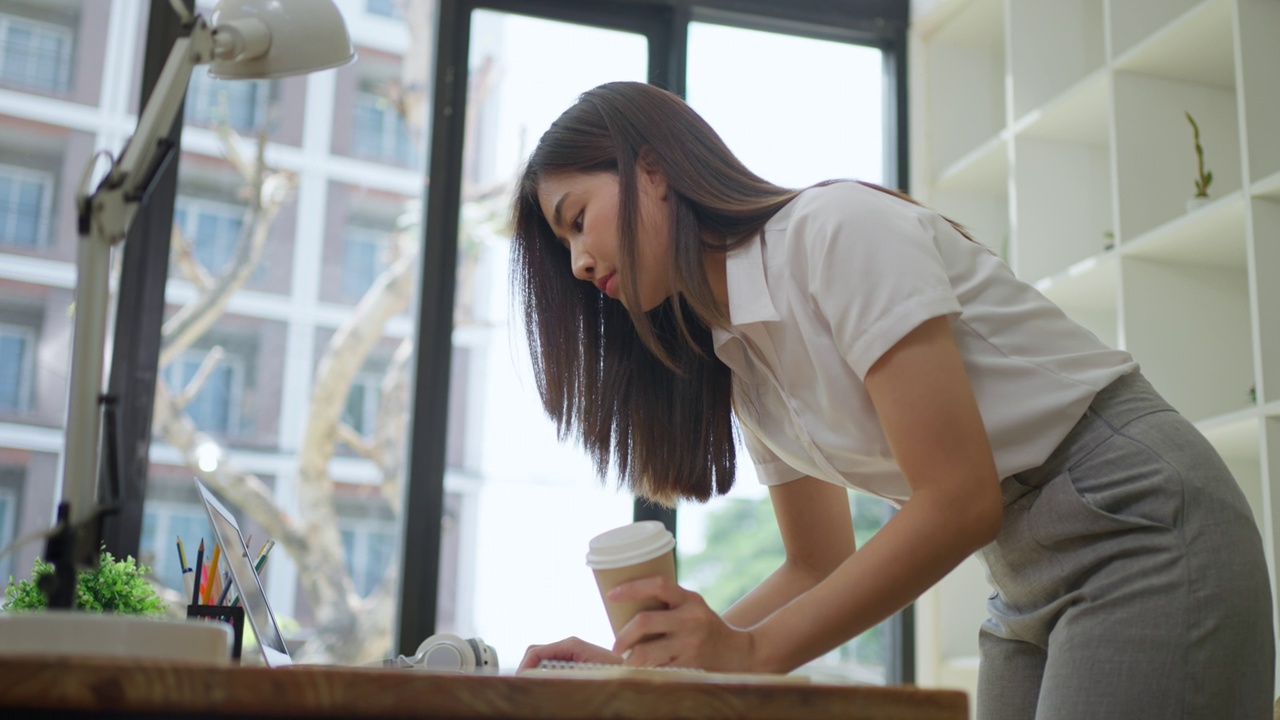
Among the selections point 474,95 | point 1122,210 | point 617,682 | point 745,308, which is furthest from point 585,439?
point 474,95

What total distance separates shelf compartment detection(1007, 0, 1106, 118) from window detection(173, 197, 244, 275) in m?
1.82

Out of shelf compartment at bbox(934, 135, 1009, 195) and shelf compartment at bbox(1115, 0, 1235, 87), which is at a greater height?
shelf compartment at bbox(1115, 0, 1235, 87)

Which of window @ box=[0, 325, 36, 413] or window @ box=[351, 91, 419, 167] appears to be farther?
window @ box=[351, 91, 419, 167]

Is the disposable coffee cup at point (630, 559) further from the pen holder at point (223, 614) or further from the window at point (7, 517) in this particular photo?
the window at point (7, 517)

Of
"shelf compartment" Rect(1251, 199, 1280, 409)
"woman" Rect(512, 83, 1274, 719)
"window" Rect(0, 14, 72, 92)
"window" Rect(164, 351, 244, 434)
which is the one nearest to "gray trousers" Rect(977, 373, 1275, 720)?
"woman" Rect(512, 83, 1274, 719)

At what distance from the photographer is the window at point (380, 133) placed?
283cm

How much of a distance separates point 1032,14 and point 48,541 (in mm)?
2683

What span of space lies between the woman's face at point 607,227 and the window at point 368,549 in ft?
4.78

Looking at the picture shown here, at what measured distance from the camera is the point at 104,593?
4.80 feet

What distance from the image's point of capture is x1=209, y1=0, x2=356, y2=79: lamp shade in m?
1.27

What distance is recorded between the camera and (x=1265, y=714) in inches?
41.4

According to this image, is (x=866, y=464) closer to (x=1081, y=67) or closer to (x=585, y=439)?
(x=585, y=439)

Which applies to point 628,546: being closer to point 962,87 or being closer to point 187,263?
point 187,263

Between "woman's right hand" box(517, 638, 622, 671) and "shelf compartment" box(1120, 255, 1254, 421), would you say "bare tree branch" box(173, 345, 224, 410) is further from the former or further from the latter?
"shelf compartment" box(1120, 255, 1254, 421)
